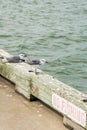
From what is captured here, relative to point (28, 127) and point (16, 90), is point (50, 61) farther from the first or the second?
point (28, 127)

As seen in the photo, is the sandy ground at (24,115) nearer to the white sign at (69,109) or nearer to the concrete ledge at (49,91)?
the concrete ledge at (49,91)

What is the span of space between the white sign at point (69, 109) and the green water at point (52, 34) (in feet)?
11.0

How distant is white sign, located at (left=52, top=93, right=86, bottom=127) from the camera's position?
17.7ft

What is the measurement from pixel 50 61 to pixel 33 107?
475 centimetres

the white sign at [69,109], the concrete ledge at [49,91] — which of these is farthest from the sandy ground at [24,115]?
the white sign at [69,109]

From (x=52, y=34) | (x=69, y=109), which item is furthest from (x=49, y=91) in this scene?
(x=52, y=34)

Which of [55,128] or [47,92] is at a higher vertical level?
[47,92]

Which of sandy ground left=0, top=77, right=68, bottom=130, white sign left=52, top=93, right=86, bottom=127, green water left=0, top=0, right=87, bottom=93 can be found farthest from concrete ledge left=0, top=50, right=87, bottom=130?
green water left=0, top=0, right=87, bottom=93

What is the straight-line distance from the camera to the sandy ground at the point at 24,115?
5.89 metres

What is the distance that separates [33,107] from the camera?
253 inches

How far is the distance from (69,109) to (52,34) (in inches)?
353

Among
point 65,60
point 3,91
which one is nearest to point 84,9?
point 65,60

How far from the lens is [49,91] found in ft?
19.6

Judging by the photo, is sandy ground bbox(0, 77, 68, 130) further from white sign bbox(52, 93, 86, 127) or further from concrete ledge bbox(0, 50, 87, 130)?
white sign bbox(52, 93, 86, 127)
